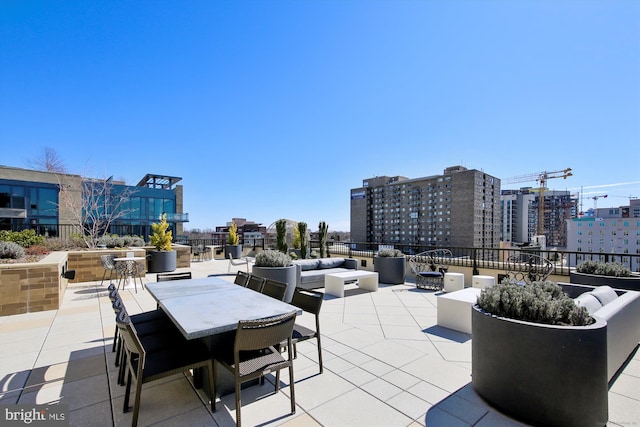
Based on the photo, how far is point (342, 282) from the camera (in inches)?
214

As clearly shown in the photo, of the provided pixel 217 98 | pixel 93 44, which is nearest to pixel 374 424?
pixel 93 44

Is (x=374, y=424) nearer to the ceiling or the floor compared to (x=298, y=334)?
nearer to the floor

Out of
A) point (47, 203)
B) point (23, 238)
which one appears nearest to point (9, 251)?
point (23, 238)

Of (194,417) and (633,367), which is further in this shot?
(633,367)

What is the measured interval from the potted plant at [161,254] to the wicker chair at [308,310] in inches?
287

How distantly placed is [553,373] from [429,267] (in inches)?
234

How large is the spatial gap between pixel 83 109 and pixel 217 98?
5370 mm

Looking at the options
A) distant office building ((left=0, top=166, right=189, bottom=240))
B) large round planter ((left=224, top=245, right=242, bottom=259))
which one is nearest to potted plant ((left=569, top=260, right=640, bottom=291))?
large round planter ((left=224, top=245, right=242, bottom=259))

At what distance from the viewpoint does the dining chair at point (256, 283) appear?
124 inches

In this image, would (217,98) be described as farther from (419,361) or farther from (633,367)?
(633,367)

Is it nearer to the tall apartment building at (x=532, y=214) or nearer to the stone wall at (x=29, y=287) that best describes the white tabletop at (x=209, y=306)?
the stone wall at (x=29, y=287)

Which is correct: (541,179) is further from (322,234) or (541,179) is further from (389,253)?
(389,253)

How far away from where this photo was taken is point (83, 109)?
34.1 feet

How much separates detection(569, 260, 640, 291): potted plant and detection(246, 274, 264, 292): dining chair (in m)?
4.48
